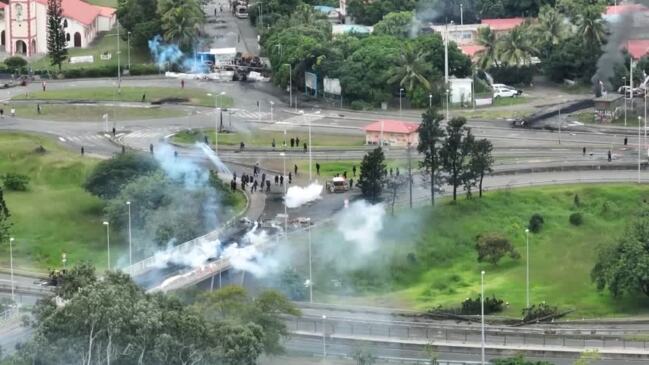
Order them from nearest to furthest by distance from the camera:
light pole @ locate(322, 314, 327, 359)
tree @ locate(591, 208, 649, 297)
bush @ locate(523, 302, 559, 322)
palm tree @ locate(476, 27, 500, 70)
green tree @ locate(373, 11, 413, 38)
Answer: light pole @ locate(322, 314, 327, 359) → bush @ locate(523, 302, 559, 322) → tree @ locate(591, 208, 649, 297) → palm tree @ locate(476, 27, 500, 70) → green tree @ locate(373, 11, 413, 38)

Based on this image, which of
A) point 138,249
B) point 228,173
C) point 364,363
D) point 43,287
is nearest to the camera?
point 364,363

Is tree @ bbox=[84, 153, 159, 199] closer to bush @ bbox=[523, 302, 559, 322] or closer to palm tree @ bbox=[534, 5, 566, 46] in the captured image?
bush @ bbox=[523, 302, 559, 322]

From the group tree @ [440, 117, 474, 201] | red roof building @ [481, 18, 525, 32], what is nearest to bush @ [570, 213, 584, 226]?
tree @ [440, 117, 474, 201]

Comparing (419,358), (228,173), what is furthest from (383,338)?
(228,173)

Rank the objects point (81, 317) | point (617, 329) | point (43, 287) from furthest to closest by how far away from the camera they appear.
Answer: point (43, 287)
point (617, 329)
point (81, 317)

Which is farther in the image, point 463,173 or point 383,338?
point 463,173

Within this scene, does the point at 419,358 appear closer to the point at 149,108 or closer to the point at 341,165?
the point at 341,165

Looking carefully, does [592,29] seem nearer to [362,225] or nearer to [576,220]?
[576,220]
